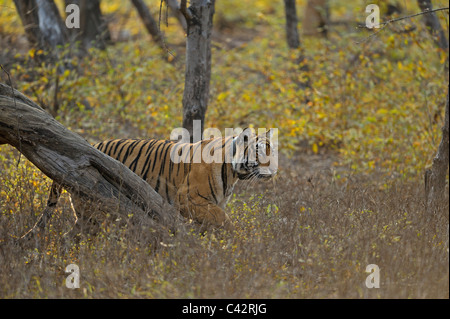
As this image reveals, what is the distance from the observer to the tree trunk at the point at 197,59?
21.4 feet

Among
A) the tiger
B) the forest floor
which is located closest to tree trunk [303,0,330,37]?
the forest floor

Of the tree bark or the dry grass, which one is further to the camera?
the tree bark

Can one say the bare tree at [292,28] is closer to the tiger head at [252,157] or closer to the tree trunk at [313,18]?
the tree trunk at [313,18]

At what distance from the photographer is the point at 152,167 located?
584 centimetres

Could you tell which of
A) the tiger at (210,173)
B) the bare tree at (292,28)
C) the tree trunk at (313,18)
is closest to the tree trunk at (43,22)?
the bare tree at (292,28)

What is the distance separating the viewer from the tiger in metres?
5.32

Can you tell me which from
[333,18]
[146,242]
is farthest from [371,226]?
[333,18]

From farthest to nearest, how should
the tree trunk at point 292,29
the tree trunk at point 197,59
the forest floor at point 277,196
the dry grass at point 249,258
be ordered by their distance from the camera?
1. the tree trunk at point 292,29
2. the tree trunk at point 197,59
3. the forest floor at point 277,196
4. the dry grass at point 249,258

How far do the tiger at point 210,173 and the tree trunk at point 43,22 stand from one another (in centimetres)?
551

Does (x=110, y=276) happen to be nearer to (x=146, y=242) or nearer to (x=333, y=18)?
(x=146, y=242)

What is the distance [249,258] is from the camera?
4359 mm

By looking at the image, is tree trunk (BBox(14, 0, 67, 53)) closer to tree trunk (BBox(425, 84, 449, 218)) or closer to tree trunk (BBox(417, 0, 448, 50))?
tree trunk (BBox(417, 0, 448, 50))

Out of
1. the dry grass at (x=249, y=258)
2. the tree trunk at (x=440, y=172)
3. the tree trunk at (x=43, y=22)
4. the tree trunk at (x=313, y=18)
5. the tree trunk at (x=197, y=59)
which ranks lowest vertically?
the dry grass at (x=249, y=258)
